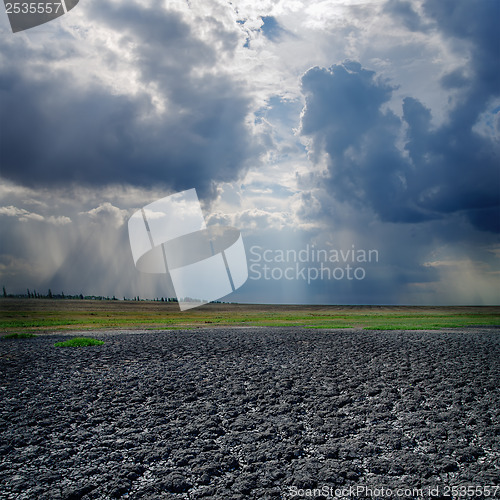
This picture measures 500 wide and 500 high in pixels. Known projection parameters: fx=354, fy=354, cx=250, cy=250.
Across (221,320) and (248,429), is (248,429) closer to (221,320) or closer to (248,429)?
(248,429)

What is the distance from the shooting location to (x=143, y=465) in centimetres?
666

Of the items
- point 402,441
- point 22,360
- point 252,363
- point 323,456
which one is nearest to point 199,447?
point 323,456

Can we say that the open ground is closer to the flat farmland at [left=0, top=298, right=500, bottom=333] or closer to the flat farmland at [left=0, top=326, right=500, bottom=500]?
the flat farmland at [left=0, top=326, right=500, bottom=500]

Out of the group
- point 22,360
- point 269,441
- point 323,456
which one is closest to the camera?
point 323,456

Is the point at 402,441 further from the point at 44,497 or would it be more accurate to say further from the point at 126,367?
the point at 126,367

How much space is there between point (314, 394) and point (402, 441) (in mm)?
3418
